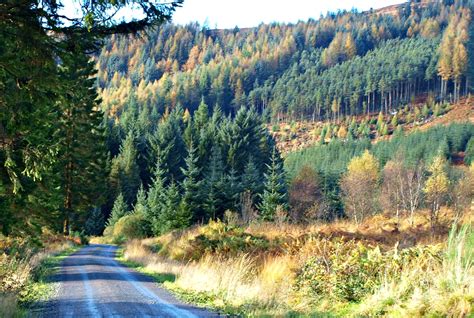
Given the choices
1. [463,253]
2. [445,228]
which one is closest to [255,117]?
[445,228]

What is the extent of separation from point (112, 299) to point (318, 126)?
6532 inches

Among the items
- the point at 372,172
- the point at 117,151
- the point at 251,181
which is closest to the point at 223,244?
the point at 251,181

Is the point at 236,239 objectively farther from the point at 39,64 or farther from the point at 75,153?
the point at 75,153

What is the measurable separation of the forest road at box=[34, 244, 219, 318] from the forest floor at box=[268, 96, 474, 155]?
130929 millimetres

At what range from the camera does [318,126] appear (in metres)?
173

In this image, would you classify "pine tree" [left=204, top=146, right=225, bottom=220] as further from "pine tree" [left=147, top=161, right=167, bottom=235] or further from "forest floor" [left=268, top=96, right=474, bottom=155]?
"forest floor" [left=268, top=96, right=474, bottom=155]

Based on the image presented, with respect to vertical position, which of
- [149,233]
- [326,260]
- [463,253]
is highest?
[463,253]

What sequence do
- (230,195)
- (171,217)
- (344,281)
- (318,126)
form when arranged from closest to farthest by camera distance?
1. (344,281)
2. (171,217)
3. (230,195)
4. (318,126)

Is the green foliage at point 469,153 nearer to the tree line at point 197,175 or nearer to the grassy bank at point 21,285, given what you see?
the tree line at point 197,175

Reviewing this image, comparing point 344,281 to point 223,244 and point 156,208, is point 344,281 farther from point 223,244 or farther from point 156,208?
point 156,208

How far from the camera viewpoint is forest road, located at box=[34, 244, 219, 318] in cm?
923

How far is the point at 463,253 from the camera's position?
7.41 metres

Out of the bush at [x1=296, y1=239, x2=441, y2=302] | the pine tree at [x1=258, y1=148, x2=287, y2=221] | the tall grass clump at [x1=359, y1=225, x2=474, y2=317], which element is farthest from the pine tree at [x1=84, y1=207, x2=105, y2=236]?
the tall grass clump at [x1=359, y1=225, x2=474, y2=317]

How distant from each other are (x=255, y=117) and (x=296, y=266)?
58966 mm
